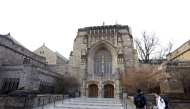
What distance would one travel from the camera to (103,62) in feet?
85.0

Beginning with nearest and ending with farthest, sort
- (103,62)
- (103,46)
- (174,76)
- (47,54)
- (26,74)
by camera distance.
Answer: (174,76)
(26,74)
(103,62)
(103,46)
(47,54)

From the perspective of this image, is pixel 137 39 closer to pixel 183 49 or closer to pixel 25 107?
pixel 183 49

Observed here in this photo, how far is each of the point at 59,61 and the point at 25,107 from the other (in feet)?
85.5

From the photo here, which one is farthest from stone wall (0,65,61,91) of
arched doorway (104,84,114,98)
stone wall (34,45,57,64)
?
stone wall (34,45,57,64)

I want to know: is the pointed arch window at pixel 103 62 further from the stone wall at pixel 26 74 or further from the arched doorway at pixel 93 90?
the stone wall at pixel 26 74

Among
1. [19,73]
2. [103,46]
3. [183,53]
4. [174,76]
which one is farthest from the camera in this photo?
[103,46]

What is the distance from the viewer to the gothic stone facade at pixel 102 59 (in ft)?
73.8

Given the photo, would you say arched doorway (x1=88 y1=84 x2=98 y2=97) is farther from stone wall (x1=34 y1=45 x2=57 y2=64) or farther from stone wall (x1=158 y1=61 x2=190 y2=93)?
stone wall (x1=34 y1=45 x2=57 y2=64)

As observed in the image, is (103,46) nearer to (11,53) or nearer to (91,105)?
(91,105)

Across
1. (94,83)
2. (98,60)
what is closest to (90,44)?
(98,60)

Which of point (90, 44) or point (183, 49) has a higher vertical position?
point (90, 44)

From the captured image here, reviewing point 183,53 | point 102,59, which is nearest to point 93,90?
point 102,59

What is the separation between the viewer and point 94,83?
22.8 metres

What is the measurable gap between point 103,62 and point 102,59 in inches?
26.7
